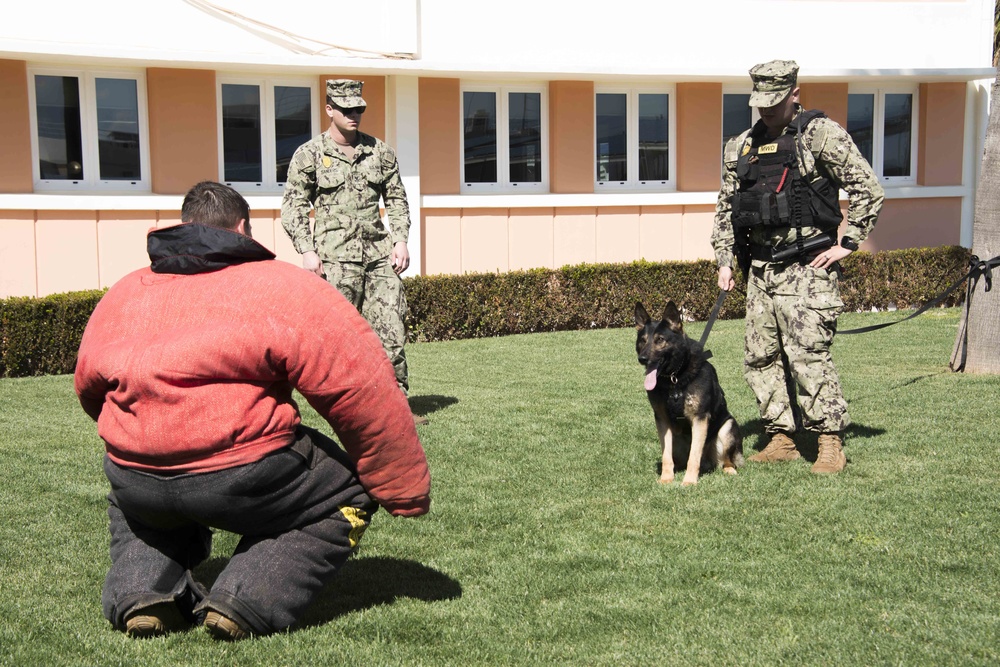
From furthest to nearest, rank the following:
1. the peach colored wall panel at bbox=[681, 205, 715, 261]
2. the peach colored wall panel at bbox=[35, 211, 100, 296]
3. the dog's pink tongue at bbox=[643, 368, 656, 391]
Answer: the peach colored wall panel at bbox=[681, 205, 715, 261], the peach colored wall panel at bbox=[35, 211, 100, 296], the dog's pink tongue at bbox=[643, 368, 656, 391]

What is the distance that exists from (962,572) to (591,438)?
327 centimetres

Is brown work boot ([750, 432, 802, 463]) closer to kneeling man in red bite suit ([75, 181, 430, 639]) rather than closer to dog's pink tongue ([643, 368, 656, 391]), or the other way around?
dog's pink tongue ([643, 368, 656, 391])

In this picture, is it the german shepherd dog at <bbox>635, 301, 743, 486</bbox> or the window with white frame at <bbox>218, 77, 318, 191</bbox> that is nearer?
the german shepherd dog at <bbox>635, 301, 743, 486</bbox>

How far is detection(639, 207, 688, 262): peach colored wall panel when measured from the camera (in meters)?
16.0

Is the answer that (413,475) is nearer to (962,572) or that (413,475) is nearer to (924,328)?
(962,572)

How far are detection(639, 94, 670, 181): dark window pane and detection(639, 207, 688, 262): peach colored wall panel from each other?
0.66 metres

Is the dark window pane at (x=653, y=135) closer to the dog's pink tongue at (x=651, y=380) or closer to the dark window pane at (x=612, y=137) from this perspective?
the dark window pane at (x=612, y=137)

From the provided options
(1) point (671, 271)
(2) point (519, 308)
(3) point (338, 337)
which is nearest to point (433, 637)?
(3) point (338, 337)

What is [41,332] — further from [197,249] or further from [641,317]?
[197,249]

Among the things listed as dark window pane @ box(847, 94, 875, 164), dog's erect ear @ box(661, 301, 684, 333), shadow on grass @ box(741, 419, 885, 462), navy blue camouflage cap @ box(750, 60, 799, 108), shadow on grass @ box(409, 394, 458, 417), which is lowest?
shadow on grass @ box(409, 394, 458, 417)

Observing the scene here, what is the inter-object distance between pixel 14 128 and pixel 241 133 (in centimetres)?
283

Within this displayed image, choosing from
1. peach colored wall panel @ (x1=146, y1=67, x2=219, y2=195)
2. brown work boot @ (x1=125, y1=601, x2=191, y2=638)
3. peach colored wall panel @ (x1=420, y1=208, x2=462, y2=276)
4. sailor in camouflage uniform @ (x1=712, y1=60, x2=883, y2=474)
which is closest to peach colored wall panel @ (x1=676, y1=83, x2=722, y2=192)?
peach colored wall panel @ (x1=420, y1=208, x2=462, y2=276)

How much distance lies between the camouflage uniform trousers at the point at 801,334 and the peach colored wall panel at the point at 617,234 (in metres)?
8.95

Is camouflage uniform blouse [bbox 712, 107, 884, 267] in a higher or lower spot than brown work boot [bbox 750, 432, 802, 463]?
higher
